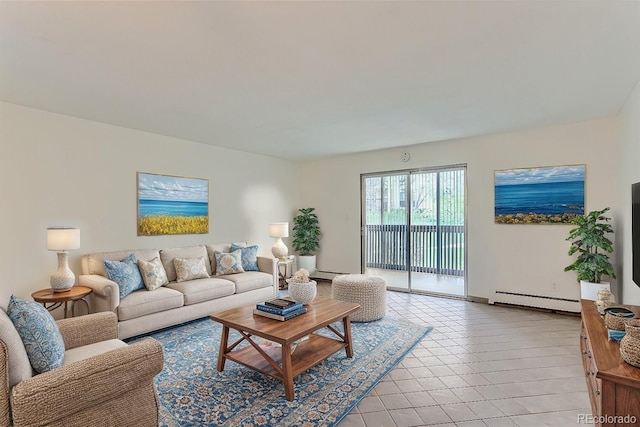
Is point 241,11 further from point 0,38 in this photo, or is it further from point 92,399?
point 92,399

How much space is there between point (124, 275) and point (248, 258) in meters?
1.72

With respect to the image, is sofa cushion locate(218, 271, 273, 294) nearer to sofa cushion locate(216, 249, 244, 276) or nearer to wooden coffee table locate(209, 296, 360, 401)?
sofa cushion locate(216, 249, 244, 276)

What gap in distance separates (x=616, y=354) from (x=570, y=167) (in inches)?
124

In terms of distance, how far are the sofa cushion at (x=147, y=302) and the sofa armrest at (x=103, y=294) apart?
0.09 m

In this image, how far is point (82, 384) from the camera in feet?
4.91

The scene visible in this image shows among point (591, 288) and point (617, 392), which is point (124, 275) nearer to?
point (617, 392)

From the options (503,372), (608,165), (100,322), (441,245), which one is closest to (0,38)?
(100,322)

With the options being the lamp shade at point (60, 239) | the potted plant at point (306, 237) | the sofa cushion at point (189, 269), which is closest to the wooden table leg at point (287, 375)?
the sofa cushion at point (189, 269)

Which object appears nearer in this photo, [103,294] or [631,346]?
[631,346]

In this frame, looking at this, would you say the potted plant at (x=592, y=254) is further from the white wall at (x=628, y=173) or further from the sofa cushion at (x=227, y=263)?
the sofa cushion at (x=227, y=263)

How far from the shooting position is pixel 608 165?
3.86 meters

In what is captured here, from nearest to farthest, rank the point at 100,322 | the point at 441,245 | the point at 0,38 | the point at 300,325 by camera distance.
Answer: the point at 0,38
the point at 100,322
the point at 300,325
the point at 441,245

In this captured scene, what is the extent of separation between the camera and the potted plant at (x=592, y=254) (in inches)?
138

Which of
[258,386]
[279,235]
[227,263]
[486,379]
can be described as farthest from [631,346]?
[279,235]
